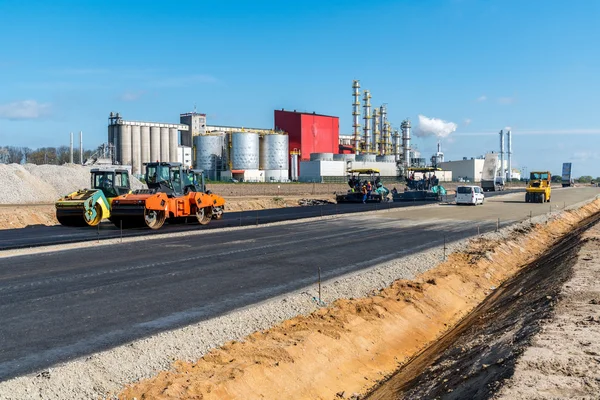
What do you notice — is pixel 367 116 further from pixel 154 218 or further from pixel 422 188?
pixel 154 218

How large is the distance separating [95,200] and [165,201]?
2998mm

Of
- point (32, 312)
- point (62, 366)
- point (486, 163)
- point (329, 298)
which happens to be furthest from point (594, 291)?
point (486, 163)

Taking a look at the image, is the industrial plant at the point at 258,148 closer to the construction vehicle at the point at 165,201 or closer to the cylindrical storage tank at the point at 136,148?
the cylindrical storage tank at the point at 136,148

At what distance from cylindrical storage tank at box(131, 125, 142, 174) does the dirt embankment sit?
75082mm

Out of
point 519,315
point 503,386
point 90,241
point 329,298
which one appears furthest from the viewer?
point 90,241

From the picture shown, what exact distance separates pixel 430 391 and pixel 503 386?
126 cm

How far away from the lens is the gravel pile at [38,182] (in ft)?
138

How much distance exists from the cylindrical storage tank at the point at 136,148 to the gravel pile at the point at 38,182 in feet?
113

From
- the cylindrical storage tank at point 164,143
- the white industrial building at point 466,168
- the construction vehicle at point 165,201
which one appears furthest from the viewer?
the white industrial building at point 466,168

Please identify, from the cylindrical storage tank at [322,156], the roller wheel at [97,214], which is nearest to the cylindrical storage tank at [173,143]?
the cylindrical storage tank at [322,156]

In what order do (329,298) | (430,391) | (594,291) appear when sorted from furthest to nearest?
(329,298) < (594,291) < (430,391)

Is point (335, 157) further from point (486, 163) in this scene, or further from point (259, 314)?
point (259, 314)

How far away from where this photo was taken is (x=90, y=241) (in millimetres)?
20781

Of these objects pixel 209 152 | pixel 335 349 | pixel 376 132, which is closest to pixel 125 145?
pixel 209 152
